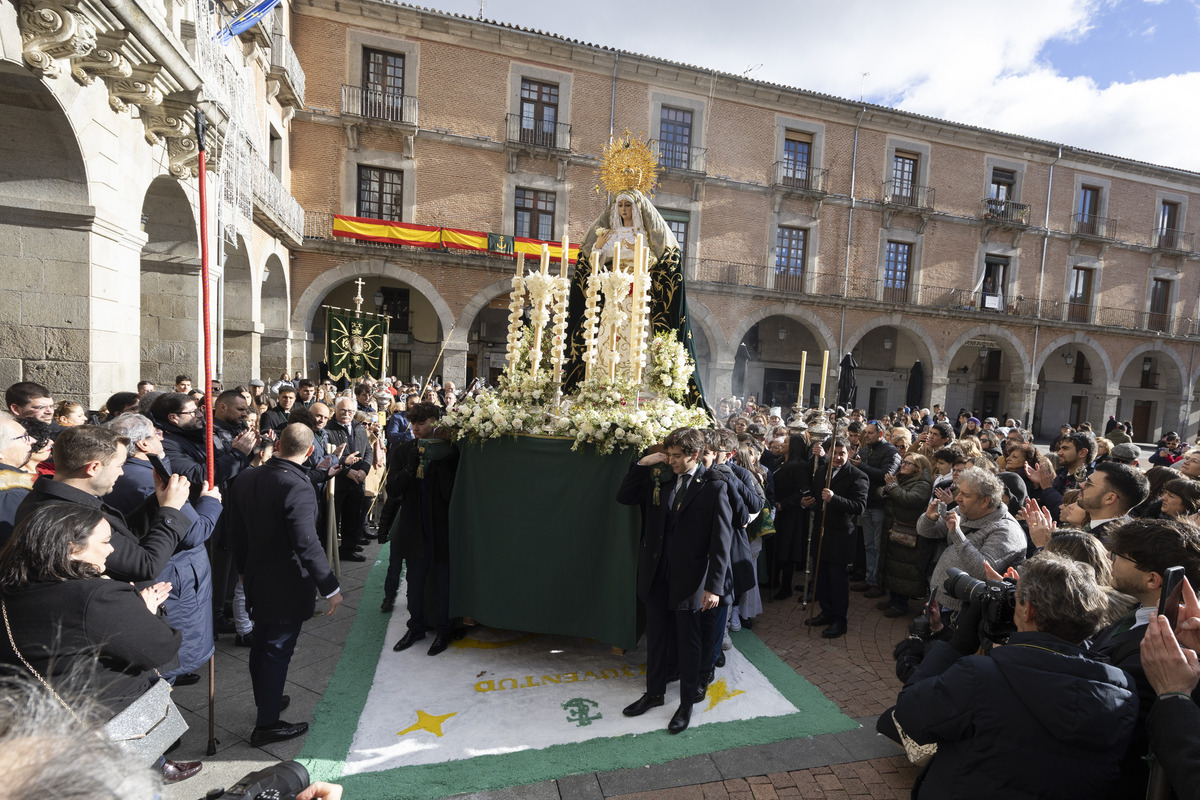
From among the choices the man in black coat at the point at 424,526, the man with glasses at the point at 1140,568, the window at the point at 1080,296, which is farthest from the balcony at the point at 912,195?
the man with glasses at the point at 1140,568

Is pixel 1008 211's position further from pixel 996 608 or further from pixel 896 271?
pixel 996 608

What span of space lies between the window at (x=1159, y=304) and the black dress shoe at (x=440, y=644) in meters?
32.8

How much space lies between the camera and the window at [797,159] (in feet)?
68.6

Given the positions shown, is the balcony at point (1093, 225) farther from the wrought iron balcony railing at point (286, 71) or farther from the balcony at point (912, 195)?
the wrought iron balcony railing at point (286, 71)

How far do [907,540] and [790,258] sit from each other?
1794 centimetres

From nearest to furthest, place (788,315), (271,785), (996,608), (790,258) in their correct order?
(271,785) → (996,608) → (788,315) → (790,258)

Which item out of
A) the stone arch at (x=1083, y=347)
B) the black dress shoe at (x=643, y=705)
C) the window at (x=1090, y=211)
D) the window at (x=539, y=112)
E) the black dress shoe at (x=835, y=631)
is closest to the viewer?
the black dress shoe at (x=643, y=705)

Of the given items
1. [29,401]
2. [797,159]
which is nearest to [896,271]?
[797,159]

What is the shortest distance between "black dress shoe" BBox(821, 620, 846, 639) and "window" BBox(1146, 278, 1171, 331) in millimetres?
30070

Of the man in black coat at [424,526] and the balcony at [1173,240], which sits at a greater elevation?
the balcony at [1173,240]

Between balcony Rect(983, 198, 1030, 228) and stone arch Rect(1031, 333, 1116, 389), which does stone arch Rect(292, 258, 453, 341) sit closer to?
balcony Rect(983, 198, 1030, 228)

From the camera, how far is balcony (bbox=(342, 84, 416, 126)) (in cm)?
1666

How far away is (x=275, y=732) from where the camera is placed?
10.7 feet

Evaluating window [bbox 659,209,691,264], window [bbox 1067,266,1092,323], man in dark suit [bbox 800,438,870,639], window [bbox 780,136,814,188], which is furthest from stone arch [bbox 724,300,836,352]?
man in dark suit [bbox 800,438,870,639]
